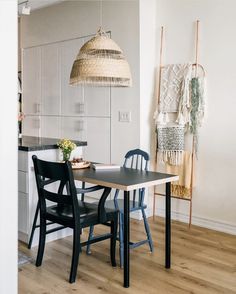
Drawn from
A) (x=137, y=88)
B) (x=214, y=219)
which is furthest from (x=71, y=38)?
(x=214, y=219)

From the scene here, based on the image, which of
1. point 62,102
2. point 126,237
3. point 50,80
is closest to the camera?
point 126,237

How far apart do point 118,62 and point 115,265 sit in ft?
5.12

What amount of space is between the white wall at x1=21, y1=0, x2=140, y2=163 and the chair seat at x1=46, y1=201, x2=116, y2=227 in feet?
4.69

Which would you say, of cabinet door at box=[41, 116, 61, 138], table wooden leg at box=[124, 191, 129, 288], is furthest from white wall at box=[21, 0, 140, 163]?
table wooden leg at box=[124, 191, 129, 288]

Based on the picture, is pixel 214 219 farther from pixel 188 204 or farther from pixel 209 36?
pixel 209 36

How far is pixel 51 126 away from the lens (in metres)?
5.34

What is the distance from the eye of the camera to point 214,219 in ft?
13.2

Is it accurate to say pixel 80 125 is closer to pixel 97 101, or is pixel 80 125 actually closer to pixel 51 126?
pixel 97 101

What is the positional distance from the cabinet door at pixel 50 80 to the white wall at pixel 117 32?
0.22m

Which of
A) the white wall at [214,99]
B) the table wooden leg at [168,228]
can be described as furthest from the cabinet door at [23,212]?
the white wall at [214,99]

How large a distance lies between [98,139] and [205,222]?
5.18 feet
